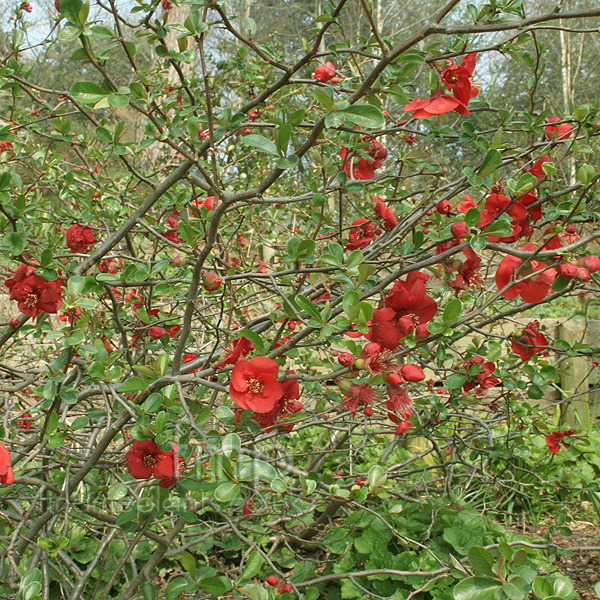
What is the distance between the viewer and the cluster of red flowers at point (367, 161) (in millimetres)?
1309

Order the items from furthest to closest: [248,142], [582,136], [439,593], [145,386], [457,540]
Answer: [457,540]
[439,593]
[582,136]
[145,386]
[248,142]

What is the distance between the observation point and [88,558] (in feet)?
7.01

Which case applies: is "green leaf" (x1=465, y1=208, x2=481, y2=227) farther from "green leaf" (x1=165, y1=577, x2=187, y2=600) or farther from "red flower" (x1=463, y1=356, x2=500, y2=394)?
"green leaf" (x1=165, y1=577, x2=187, y2=600)

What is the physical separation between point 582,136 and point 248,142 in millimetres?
911

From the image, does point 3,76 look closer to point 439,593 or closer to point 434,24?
point 434,24

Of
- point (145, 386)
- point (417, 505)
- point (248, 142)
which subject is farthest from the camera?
point (417, 505)

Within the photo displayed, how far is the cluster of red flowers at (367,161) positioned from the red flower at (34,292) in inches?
29.8

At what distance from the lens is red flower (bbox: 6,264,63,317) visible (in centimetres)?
120

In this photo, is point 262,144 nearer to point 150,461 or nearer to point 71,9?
point 71,9

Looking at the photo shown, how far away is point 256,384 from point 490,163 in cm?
63

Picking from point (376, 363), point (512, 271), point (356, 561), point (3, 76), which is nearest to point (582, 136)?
point (512, 271)

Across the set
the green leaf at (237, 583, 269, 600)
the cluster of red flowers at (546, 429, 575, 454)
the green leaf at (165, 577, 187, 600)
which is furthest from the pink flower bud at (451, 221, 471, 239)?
the cluster of red flowers at (546, 429, 575, 454)

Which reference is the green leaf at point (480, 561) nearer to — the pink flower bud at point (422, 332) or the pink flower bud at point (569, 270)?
the pink flower bud at point (422, 332)

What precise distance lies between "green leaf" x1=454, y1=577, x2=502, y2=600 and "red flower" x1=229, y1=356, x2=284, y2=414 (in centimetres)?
46
